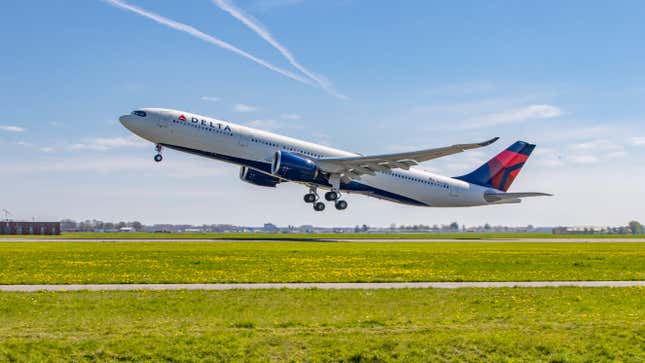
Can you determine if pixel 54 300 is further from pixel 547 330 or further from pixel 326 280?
pixel 547 330

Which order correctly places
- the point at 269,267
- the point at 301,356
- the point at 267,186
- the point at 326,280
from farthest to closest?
the point at 267,186
the point at 269,267
the point at 326,280
the point at 301,356

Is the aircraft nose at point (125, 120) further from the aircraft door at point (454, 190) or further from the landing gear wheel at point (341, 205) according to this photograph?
the aircraft door at point (454, 190)

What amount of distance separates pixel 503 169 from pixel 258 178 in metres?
25.7

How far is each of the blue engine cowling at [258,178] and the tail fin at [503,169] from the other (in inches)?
783

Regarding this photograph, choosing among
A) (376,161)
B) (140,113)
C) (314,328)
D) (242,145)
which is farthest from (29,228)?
(314,328)

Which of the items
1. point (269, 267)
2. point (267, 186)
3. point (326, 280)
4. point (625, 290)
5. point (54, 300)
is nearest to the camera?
point (54, 300)

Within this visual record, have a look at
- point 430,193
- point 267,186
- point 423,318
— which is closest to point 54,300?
point 423,318

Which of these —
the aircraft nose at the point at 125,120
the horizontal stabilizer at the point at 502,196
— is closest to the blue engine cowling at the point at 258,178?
the aircraft nose at the point at 125,120

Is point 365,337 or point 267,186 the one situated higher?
point 267,186

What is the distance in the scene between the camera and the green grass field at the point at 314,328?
1156 centimetres

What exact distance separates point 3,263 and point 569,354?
73.5 ft

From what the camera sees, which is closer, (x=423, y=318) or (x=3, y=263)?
(x=423, y=318)

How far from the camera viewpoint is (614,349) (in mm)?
11930

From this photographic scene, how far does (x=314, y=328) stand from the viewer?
12789 millimetres
